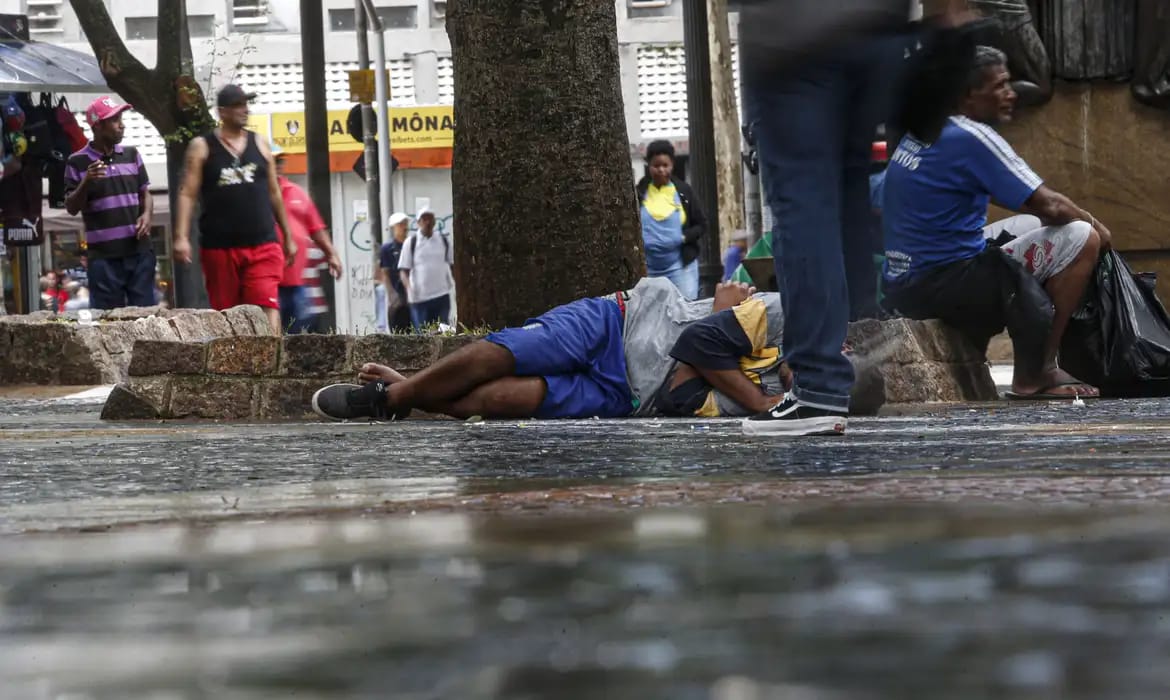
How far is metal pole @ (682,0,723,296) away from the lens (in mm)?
16078

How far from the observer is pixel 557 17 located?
7918 millimetres

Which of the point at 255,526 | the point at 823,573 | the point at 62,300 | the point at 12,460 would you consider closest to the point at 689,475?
the point at 255,526

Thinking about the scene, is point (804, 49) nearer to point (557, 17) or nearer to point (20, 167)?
point (557, 17)

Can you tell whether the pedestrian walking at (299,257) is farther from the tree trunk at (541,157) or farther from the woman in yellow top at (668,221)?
the tree trunk at (541,157)

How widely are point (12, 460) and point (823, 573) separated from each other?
3.05m

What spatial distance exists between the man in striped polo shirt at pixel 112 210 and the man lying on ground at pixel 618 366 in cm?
747

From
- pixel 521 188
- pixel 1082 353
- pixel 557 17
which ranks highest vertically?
pixel 557 17

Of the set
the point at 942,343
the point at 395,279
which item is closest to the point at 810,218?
the point at 942,343

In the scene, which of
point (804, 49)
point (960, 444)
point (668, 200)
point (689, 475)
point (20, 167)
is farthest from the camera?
point (20, 167)

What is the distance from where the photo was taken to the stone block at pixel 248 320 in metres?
11.6

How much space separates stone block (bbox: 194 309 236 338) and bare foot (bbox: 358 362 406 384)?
464cm

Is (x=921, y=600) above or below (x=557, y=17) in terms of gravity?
below

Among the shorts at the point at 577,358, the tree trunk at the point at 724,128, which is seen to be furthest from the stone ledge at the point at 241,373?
the tree trunk at the point at 724,128

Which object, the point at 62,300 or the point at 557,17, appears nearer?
the point at 557,17
